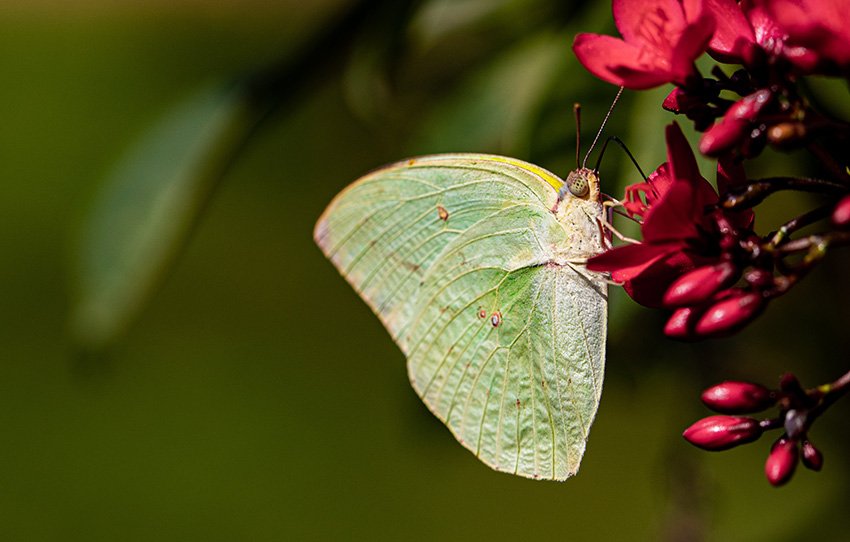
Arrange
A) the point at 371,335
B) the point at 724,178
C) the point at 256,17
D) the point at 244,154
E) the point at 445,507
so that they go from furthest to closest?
the point at 256,17 → the point at 371,335 → the point at 445,507 → the point at 244,154 → the point at 724,178

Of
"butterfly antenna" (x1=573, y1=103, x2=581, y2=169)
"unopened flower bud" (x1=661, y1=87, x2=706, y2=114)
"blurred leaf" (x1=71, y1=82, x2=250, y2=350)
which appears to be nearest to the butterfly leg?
"butterfly antenna" (x1=573, y1=103, x2=581, y2=169)

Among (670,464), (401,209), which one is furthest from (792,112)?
(670,464)

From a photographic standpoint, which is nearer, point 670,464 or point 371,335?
point 670,464

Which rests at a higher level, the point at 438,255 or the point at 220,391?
the point at 438,255

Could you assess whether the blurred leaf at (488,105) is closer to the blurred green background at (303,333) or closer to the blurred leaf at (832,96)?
the blurred green background at (303,333)

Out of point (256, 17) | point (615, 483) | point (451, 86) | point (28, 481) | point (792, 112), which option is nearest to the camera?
point (792, 112)

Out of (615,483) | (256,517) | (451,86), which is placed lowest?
(615,483)

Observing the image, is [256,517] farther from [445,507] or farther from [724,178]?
[724,178]
